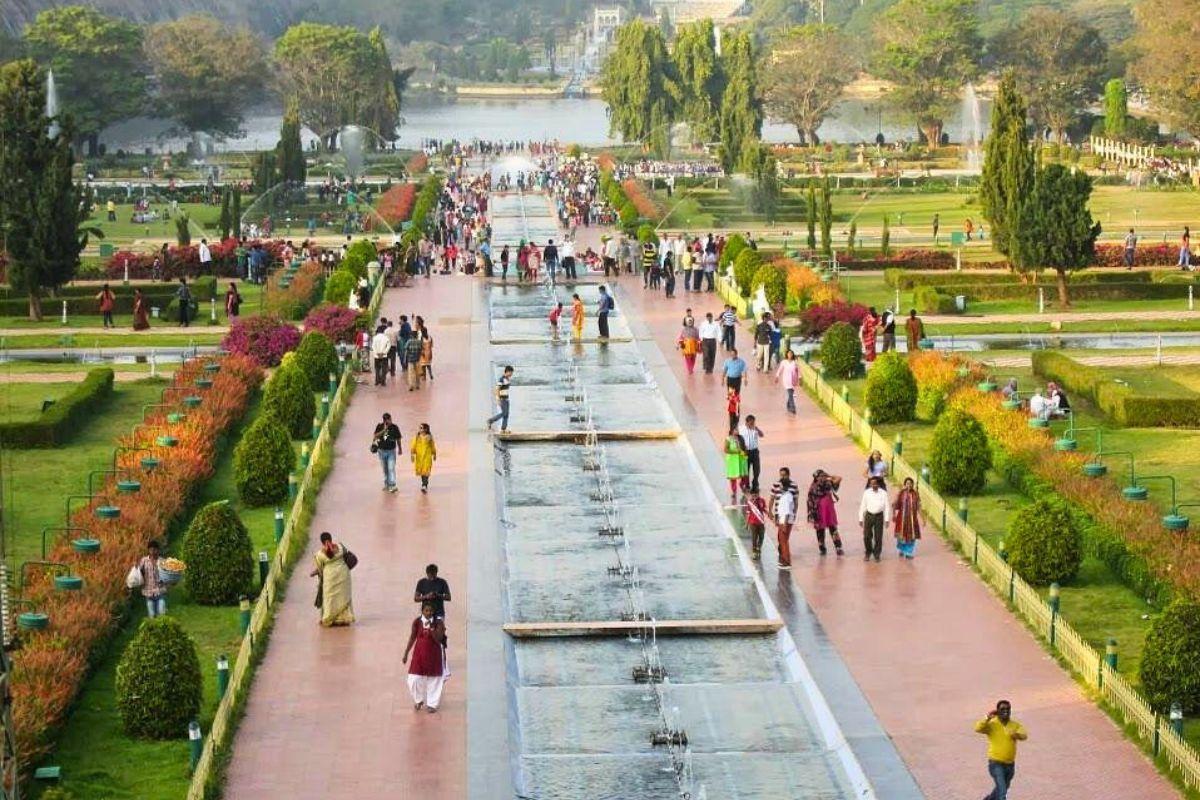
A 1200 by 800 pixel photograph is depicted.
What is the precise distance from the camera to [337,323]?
125 feet

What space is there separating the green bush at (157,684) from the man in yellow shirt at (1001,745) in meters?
6.02

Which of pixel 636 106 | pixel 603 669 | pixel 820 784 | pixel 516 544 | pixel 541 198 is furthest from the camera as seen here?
pixel 636 106

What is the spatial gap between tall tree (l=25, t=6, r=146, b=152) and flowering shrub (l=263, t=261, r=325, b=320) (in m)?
48.2

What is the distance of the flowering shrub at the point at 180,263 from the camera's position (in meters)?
50.7

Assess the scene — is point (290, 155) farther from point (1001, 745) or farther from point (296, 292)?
point (1001, 745)

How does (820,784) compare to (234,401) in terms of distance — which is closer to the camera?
(820,784)

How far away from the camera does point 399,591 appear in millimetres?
23031

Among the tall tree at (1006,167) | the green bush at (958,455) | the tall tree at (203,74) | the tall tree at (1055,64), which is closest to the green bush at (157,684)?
the green bush at (958,455)

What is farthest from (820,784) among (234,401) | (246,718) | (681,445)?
(234,401)

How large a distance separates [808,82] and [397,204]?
42.9 m

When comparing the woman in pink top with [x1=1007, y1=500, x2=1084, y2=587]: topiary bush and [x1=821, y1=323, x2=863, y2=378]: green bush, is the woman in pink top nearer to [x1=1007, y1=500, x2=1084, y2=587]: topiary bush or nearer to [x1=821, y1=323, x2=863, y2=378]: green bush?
[x1=821, y1=323, x2=863, y2=378]: green bush

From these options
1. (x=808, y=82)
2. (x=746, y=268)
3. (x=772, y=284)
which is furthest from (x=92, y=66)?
(x=772, y=284)

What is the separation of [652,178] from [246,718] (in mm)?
65844

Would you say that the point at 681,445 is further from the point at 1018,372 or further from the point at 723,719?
the point at 723,719
